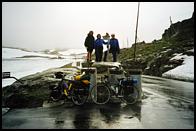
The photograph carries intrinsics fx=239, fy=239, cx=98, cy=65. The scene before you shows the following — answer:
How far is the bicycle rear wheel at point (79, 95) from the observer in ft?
30.8

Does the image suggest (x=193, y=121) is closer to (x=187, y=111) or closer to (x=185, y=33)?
(x=187, y=111)

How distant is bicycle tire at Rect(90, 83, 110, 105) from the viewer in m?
9.78

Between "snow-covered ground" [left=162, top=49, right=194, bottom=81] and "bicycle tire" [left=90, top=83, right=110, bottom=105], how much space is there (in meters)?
11.6

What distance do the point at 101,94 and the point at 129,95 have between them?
130 cm

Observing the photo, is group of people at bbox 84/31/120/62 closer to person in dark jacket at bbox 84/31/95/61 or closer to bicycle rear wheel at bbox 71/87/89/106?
person in dark jacket at bbox 84/31/95/61

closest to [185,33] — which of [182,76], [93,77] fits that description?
[182,76]

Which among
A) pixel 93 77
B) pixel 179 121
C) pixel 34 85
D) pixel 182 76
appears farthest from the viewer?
pixel 182 76

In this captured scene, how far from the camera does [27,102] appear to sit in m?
10.5

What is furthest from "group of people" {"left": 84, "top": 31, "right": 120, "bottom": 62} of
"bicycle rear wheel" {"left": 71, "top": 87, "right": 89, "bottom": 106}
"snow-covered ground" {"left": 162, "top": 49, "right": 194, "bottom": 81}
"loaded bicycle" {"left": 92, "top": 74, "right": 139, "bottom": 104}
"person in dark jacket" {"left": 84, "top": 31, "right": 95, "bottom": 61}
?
"snow-covered ground" {"left": 162, "top": 49, "right": 194, "bottom": 81}

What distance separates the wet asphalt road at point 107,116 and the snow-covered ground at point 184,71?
1163 cm

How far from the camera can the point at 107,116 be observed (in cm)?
771

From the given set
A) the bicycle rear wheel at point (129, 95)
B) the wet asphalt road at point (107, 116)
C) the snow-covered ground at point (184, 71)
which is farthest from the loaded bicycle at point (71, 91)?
the snow-covered ground at point (184, 71)

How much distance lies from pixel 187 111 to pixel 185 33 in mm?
49611

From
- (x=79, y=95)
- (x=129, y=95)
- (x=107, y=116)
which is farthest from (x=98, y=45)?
(x=107, y=116)
